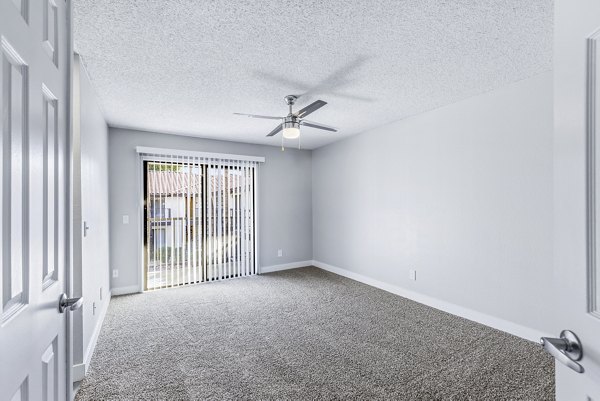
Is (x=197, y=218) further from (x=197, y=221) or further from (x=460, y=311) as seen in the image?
(x=460, y=311)

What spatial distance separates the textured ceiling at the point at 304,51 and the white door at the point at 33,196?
3.48ft

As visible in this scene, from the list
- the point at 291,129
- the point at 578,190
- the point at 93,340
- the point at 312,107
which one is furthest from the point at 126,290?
the point at 578,190

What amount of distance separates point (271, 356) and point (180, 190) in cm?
319

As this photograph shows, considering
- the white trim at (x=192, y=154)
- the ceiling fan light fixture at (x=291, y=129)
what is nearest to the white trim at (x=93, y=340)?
the white trim at (x=192, y=154)

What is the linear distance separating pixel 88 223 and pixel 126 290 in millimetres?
2221

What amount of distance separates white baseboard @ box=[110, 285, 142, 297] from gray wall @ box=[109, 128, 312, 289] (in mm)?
30

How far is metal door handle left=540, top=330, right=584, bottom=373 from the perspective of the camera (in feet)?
2.16

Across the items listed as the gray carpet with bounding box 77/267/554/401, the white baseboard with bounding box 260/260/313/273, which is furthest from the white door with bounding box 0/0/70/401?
the white baseboard with bounding box 260/260/313/273

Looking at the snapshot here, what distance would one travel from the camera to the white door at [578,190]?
0.64 m

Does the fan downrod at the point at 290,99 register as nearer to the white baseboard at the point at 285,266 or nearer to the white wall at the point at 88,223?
the white wall at the point at 88,223

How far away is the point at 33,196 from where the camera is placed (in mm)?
796

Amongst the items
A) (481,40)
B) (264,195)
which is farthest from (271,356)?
(264,195)

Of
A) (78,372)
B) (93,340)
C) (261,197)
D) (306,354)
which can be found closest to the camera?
(78,372)

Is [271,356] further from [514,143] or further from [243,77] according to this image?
[514,143]
